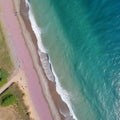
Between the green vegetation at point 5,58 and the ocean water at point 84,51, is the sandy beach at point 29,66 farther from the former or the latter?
the ocean water at point 84,51

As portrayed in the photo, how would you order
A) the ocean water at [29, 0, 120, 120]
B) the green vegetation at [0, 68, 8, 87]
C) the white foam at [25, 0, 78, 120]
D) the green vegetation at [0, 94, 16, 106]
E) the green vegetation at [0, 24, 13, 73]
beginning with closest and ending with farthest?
the green vegetation at [0, 94, 16, 106]
the green vegetation at [0, 68, 8, 87]
the green vegetation at [0, 24, 13, 73]
the white foam at [25, 0, 78, 120]
the ocean water at [29, 0, 120, 120]

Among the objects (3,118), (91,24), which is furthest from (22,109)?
(91,24)

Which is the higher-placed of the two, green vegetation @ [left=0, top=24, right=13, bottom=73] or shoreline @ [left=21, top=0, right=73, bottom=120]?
green vegetation @ [left=0, top=24, right=13, bottom=73]

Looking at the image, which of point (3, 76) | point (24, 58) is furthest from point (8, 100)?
point (24, 58)

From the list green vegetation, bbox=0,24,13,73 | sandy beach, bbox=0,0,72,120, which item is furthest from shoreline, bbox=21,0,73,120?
green vegetation, bbox=0,24,13,73

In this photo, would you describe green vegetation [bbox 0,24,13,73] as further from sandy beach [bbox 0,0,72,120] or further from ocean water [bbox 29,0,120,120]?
ocean water [bbox 29,0,120,120]

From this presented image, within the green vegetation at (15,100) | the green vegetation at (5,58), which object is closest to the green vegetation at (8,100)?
the green vegetation at (15,100)

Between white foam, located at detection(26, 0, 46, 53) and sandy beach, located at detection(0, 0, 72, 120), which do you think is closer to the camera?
sandy beach, located at detection(0, 0, 72, 120)

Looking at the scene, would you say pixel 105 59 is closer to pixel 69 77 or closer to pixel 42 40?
pixel 69 77
